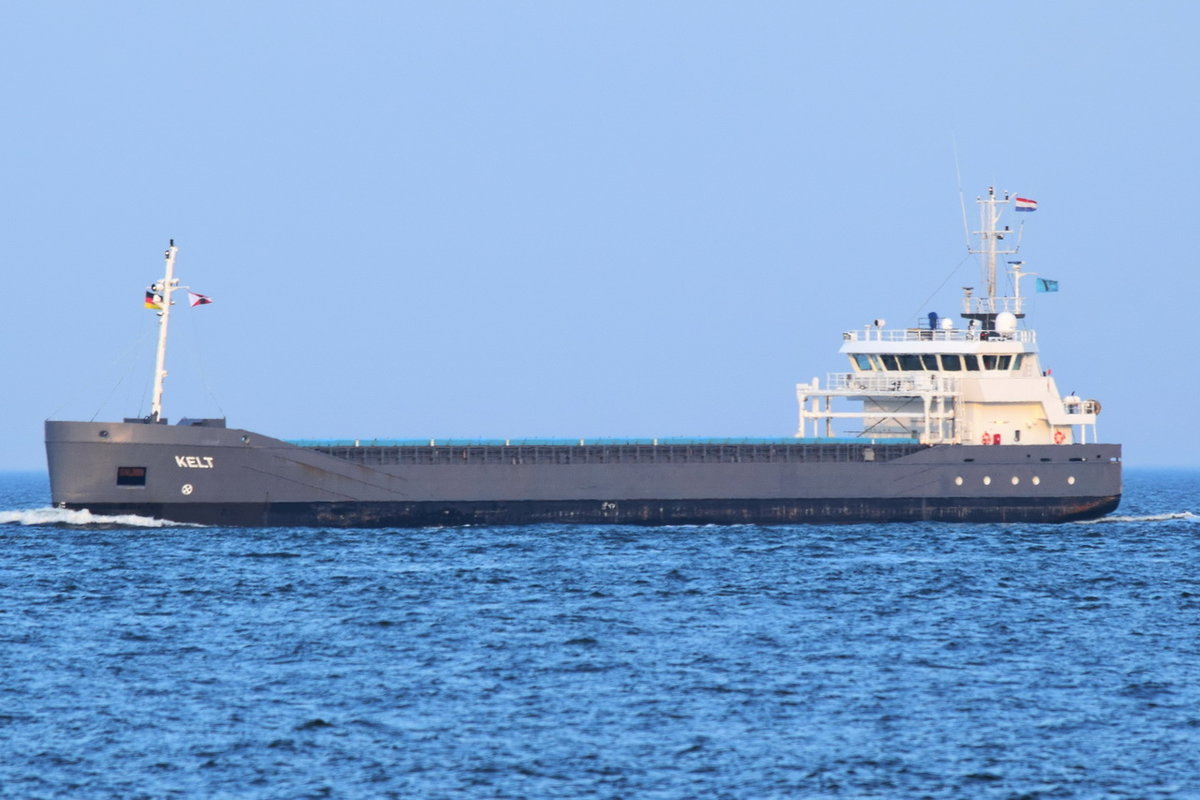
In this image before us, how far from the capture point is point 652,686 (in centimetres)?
2044

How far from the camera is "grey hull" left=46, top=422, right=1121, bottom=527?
119 ft

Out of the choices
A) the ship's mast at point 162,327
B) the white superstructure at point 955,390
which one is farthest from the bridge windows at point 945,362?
the ship's mast at point 162,327

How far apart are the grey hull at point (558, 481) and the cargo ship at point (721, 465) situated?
0.13 ft

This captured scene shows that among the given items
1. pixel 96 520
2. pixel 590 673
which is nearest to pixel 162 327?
pixel 96 520

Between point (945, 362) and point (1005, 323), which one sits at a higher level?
point (1005, 323)

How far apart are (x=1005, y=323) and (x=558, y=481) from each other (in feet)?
46.0

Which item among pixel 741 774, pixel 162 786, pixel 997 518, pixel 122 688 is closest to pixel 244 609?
pixel 122 688

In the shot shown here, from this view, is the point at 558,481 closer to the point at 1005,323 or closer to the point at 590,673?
the point at 1005,323

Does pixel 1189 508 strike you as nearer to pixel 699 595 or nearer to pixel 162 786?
pixel 699 595

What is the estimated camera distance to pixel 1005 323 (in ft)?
Answer: 144

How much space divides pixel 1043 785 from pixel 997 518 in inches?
1041

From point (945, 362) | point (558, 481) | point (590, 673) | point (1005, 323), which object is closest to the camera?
point (590, 673)

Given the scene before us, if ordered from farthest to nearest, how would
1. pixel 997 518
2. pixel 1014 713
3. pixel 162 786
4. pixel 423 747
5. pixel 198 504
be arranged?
pixel 997 518
pixel 198 504
pixel 1014 713
pixel 423 747
pixel 162 786

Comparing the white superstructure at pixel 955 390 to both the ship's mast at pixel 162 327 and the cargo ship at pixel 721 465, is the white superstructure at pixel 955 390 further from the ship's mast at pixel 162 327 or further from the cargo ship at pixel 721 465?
the ship's mast at pixel 162 327
